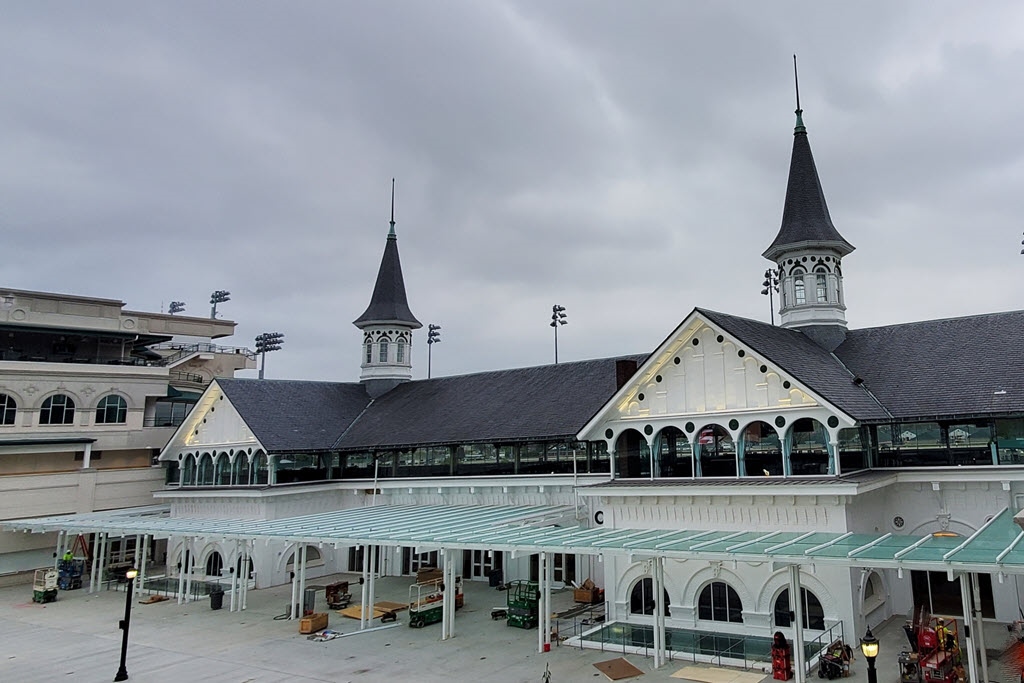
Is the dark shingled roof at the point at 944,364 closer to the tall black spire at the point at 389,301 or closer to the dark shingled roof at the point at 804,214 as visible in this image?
the dark shingled roof at the point at 804,214

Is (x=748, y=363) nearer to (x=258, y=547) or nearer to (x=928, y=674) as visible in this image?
(x=928, y=674)

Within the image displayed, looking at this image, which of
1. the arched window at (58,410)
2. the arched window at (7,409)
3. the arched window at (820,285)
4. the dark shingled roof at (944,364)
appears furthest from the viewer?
the arched window at (58,410)

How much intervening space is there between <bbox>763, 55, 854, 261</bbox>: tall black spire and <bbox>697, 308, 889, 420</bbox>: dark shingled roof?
470 cm

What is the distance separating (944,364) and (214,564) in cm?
2997

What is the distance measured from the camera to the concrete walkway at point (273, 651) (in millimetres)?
16500

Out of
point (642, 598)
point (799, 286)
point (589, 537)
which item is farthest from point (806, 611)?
point (799, 286)

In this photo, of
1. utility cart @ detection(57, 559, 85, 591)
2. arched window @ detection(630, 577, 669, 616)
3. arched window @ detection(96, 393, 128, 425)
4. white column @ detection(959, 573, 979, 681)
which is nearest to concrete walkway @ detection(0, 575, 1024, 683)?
white column @ detection(959, 573, 979, 681)

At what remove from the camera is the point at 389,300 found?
41031 mm

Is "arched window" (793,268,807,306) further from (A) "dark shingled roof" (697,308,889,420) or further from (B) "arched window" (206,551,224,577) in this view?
(B) "arched window" (206,551,224,577)

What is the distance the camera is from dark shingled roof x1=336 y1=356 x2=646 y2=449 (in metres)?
27.9

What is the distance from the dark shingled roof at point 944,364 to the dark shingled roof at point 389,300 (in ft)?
78.3

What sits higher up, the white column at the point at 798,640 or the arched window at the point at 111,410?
the arched window at the point at 111,410

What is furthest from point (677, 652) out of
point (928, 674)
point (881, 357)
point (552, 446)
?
point (881, 357)

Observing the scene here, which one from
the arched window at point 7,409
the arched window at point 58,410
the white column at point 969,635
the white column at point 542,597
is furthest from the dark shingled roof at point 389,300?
the white column at point 969,635
